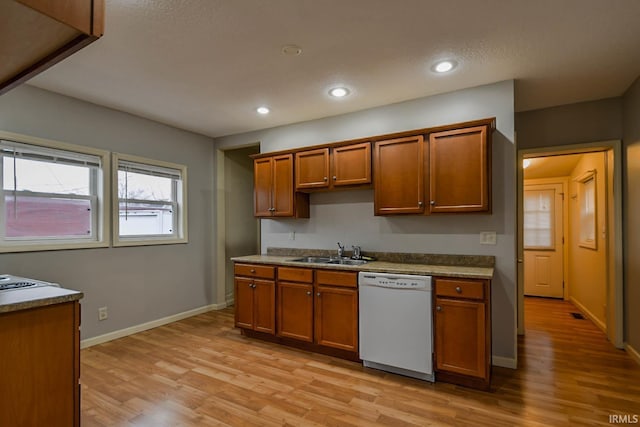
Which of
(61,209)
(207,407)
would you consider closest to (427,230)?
(207,407)

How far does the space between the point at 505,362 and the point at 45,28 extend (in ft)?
11.9

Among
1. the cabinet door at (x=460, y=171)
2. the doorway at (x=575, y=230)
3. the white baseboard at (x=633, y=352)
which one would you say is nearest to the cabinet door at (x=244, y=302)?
the cabinet door at (x=460, y=171)

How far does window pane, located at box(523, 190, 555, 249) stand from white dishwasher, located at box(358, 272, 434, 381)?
13.2 feet

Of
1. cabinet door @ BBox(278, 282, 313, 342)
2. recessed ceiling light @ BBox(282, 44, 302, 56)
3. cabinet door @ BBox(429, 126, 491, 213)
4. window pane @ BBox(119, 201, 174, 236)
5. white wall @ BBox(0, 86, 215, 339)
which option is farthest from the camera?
window pane @ BBox(119, 201, 174, 236)

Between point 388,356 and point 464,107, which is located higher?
point 464,107

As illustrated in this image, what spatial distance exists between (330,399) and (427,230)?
1780 mm

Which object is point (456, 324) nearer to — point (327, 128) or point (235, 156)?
point (327, 128)

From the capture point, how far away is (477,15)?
6.56 feet

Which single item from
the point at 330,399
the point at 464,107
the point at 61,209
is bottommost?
the point at 330,399

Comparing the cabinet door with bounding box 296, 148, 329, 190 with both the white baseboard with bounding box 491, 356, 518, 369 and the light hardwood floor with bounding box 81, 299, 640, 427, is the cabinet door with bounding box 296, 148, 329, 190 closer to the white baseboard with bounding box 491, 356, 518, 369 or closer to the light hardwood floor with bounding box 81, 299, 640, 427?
the light hardwood floor with bounding box 81, 299, 640, 427

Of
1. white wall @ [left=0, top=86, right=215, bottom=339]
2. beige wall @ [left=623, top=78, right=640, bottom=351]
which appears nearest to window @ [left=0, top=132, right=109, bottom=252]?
white wall @ [left=0, top=86, right=215, bottom=339]

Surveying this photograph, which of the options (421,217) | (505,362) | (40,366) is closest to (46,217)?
(40,366)

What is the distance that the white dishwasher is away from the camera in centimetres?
258

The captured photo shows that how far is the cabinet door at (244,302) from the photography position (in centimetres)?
360
